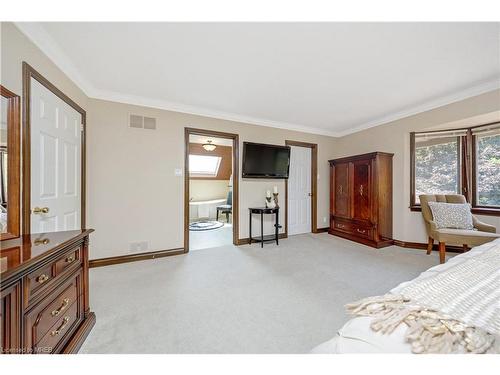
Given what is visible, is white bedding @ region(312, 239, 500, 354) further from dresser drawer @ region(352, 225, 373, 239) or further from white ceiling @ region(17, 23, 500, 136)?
dresser drawer @ region(352, 225, 373, 239)

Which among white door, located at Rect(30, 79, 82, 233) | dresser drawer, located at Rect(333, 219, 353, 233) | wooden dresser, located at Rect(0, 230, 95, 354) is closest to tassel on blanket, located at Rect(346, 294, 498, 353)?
wooden dresser, located at Rect(0, 230, 95, 354)

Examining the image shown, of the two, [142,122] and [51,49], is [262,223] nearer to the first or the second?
[142,122]

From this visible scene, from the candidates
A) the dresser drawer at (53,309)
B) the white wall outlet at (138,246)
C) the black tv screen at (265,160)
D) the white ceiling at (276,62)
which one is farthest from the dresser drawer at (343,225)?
the dresser drawer at (53,309)

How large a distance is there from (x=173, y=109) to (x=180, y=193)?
1.29 metres

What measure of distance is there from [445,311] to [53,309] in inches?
73.6

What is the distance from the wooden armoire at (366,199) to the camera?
11.8ft

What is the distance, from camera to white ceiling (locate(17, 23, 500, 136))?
1692 millimetres

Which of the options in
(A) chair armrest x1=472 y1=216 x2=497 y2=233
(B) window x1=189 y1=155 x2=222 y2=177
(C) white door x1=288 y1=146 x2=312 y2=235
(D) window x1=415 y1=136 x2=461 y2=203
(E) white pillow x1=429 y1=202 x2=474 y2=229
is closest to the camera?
(A) chair armrest x1=472 y1=216 x2=497 y2=233

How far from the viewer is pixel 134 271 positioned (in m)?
2.61

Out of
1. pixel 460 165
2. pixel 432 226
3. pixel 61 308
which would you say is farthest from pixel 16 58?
pixel 460 165

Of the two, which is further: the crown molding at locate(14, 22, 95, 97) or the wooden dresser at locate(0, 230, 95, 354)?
the crown molding at locate(14, 22, 95, 97)

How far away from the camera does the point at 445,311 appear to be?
71 centimetres

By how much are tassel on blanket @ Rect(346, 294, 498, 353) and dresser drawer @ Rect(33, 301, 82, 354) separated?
1555mm

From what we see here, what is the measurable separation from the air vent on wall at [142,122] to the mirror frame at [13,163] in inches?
57.1
